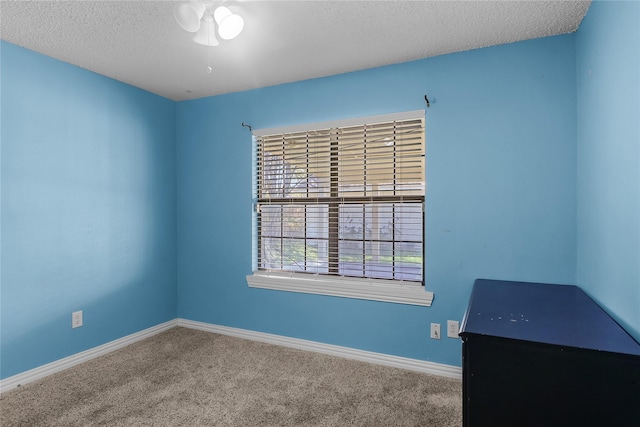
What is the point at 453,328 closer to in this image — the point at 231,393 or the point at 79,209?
the point at 231,393

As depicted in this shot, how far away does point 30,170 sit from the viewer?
2367mm

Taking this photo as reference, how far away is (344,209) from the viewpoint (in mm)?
2838

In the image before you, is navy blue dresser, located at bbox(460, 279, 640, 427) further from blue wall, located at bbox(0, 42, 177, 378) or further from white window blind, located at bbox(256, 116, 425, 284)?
blue wall, located at bbox(0, 42, 177, 378)

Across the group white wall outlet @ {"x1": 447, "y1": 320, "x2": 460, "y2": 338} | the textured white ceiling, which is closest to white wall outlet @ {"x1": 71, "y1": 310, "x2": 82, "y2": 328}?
the textured white ceiling

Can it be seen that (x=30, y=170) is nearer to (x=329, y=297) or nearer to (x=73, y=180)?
(x=73, y=180)

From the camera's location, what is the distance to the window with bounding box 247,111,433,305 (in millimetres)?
2598

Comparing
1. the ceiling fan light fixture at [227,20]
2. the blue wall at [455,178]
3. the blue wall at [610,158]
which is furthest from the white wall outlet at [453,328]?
the ceiling fan light fixture at [227,20]

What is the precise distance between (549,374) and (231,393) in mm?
1828

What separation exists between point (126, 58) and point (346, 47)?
1629 millimetres

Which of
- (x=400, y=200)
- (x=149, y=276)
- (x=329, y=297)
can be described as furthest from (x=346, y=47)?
(x=149, y=276)

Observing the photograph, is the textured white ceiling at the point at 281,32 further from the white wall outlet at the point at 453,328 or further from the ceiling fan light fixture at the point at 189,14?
the white wall outlet at the point at 453,328

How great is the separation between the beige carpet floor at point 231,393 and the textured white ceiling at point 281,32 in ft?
7.56

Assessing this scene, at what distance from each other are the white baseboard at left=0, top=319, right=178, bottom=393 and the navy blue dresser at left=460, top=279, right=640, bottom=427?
2790mm

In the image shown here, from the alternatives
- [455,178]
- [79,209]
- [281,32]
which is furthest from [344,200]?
[79,209]
